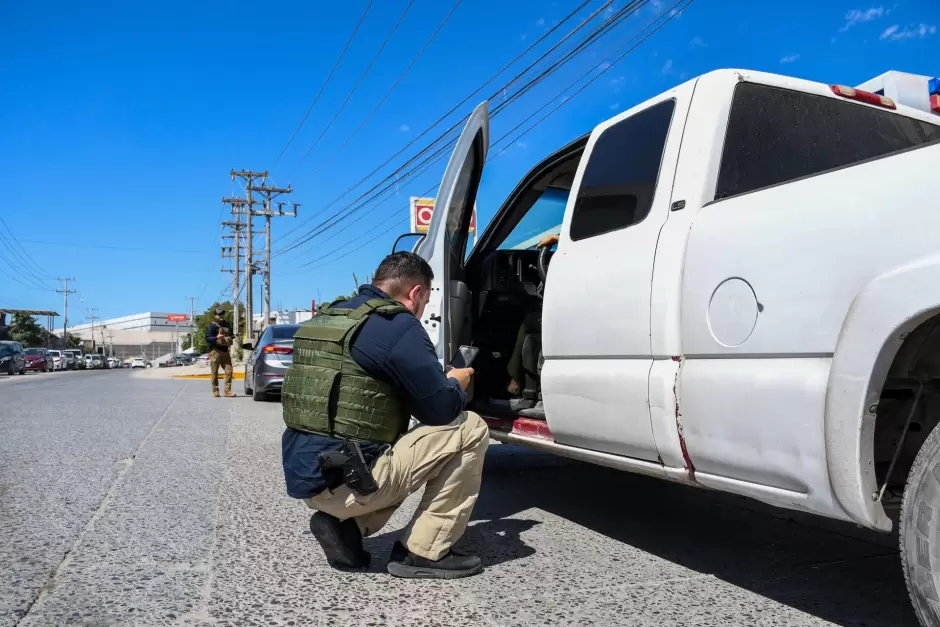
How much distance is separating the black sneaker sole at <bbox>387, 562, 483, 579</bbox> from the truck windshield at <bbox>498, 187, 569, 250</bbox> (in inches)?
88.8

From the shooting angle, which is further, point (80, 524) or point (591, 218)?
point (80, 524)

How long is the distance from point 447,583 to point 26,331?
102536 millimetres

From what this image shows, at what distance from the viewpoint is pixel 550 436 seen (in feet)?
11.6

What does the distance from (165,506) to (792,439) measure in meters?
3.47

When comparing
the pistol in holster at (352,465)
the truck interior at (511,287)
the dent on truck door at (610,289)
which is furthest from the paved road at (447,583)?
the truck interior at (511,287)

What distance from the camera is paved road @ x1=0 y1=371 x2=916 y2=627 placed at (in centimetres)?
259

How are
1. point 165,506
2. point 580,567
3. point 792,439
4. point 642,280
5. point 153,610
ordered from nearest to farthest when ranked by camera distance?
point 792,439 → point 153,610 → point 642,280 → point 580,567 → point 165,506

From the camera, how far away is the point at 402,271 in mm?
3209

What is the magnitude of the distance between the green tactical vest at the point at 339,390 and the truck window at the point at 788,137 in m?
1.47

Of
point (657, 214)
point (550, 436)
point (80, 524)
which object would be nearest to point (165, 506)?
point (80, 524)

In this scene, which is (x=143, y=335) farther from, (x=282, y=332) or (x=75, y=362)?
(x=282, y=332)

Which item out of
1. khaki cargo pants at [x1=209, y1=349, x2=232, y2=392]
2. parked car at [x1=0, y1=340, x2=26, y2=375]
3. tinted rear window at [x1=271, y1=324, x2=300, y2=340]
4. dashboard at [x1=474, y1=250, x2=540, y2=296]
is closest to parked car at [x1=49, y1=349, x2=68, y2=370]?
parked car at [x1=0, y1=340, x2=26, y2=375]

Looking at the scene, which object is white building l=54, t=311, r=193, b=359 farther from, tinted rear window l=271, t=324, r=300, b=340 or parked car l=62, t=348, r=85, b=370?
tinted rear window l=271, t=324, r=300, b=340

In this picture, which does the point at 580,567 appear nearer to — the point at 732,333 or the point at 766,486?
the point at 766,486
